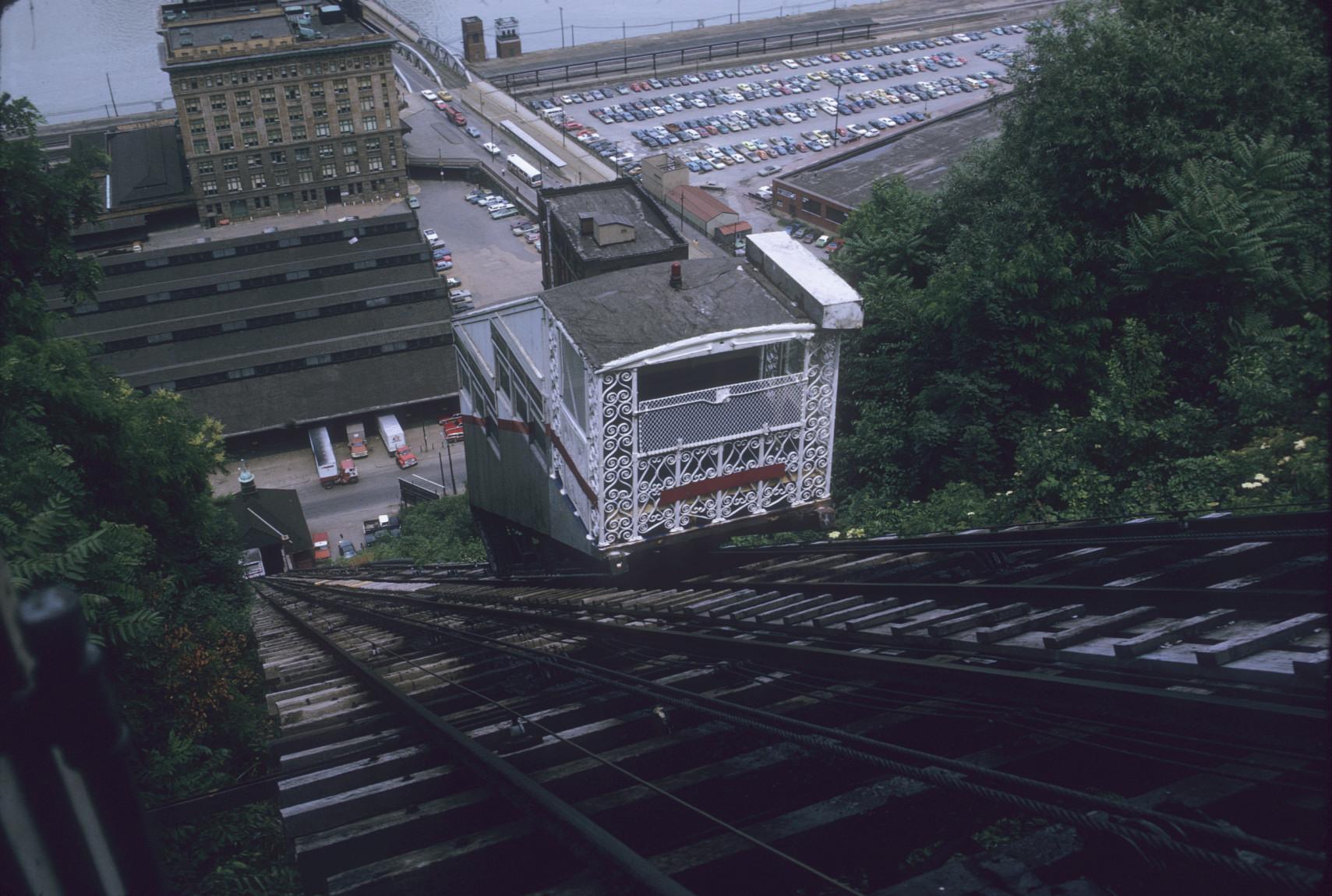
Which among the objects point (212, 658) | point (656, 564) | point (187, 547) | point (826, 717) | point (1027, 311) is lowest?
point (187, 547)

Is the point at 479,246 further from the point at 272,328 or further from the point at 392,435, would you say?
the point at 392,435

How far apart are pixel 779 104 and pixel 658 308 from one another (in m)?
67.2

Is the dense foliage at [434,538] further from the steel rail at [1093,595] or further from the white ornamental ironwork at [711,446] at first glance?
the steel rail at [1093,595]

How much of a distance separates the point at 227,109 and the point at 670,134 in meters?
28.2

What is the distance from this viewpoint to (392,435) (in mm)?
37594

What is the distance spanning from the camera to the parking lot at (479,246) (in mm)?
47406

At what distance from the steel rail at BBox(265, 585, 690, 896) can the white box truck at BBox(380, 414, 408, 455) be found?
33313 millimetres

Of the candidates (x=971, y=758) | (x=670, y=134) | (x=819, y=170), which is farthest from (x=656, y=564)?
(x=670, y=134)

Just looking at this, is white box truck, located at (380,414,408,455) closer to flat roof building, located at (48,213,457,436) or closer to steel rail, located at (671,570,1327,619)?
flat roof building, located at (48,213,457,436)

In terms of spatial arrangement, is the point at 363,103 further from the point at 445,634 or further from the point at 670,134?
the point at 445,634

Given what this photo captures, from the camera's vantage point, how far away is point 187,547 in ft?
46.6

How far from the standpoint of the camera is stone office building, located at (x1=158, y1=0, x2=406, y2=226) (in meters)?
51.4

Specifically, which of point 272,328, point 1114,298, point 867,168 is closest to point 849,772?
point 1114,298

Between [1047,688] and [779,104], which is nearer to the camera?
[1047,688]
